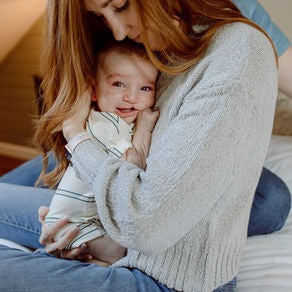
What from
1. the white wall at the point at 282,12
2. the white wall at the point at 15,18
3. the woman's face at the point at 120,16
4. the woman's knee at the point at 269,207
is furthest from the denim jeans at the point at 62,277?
the white wall at the point at 15,18

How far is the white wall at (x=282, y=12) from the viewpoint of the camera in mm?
1559

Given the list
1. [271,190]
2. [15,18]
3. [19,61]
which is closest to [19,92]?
[19,61]

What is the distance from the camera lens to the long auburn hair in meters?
0.82

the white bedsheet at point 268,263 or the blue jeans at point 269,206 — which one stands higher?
the blue jeans at point 269,206

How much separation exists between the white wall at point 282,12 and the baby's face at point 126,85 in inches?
31.1

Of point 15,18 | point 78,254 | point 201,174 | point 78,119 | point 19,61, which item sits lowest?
point 19,61

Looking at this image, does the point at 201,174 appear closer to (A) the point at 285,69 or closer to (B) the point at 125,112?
(B) the point at 125,112

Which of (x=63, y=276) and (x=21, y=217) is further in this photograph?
(x=21, y=217)

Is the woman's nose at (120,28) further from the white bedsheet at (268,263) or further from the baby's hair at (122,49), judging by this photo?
the white bedsheet at (268,263)

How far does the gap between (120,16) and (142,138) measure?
0.26 meters

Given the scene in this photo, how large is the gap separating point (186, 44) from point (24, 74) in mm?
1741

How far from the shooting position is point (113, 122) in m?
0.99

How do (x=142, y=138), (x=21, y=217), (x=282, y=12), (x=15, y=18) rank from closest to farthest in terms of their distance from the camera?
(x=142, y=138) → (x=21, y=217) → (x=282, y=12) → (x=15, y=18)

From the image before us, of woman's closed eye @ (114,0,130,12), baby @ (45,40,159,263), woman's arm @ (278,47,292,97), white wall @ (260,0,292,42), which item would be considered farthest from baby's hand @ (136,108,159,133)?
white wall @ (260,0,292,42)
